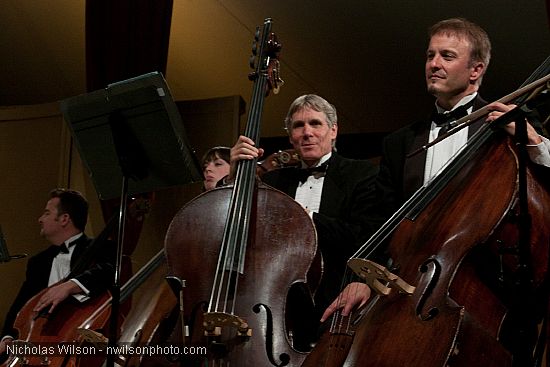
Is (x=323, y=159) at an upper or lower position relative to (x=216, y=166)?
lower

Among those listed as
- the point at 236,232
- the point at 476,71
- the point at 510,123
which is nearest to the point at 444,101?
the point at 476,71

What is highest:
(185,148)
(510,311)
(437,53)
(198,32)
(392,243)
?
(198,32)

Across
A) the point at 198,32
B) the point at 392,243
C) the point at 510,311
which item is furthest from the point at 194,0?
the point at 510,311

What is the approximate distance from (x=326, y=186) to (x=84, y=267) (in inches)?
50.9

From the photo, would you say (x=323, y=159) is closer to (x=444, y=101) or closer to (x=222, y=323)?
(x=444, y=101)

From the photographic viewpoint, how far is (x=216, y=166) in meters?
3.27

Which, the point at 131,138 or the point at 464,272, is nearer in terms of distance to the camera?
the point at 464,272

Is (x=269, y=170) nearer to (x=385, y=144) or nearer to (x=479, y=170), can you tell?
(x=385, y=144)

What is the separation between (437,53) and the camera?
2.44 metres

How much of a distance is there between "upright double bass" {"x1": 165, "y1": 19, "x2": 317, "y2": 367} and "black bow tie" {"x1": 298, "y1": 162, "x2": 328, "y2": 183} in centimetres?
36

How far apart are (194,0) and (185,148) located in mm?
2644

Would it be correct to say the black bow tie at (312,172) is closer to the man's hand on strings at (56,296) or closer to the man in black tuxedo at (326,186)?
the man in black tuxedo at (326,186)

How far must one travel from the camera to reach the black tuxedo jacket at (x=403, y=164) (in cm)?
242

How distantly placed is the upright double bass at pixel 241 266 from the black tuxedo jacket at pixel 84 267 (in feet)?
3.60
